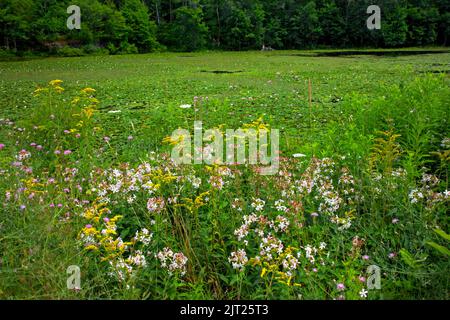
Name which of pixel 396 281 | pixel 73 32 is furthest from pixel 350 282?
pixel 73 32

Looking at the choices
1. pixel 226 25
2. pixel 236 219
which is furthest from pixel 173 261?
pixel 226 25

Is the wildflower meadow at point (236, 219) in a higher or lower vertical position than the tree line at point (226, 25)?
lower

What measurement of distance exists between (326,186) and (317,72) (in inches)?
381

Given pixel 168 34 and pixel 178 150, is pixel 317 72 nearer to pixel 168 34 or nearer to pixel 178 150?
pixel 178 150

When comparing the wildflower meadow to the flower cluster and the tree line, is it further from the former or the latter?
the tree line

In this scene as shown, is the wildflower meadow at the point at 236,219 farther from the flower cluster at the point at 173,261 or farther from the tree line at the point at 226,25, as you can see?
the tree line at the point at 226,25

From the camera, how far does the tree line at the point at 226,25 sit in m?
22.3

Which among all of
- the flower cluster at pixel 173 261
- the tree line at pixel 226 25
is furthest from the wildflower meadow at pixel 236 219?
the tree line at pixel 226 25

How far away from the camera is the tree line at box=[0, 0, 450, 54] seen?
73.1ft

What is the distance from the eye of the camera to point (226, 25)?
2802cm

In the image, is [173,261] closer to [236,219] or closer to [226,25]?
[236,219]

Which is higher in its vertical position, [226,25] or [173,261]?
[226,25]

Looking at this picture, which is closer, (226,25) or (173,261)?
(173,261)

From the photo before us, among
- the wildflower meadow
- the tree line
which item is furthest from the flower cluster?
the tree line
